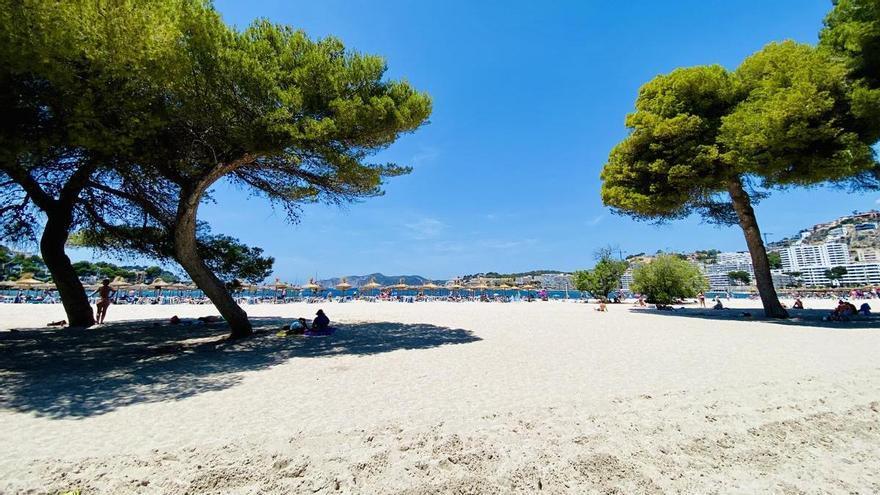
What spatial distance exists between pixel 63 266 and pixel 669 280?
29749 millimetres

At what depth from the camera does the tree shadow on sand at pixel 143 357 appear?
4.70m

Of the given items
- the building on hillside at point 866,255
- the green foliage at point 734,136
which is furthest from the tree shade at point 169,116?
the building on hillside at point 866,255

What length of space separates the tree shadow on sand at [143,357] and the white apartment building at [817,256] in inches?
5780

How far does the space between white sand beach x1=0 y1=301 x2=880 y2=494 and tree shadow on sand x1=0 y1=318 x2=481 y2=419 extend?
0.19 ft

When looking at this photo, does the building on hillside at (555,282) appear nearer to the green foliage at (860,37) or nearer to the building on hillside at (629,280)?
the building on hillside at (629,280)

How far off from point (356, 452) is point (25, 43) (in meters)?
7.01

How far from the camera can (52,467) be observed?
2.83 m

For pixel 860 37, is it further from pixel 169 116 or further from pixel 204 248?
pixel 204 248

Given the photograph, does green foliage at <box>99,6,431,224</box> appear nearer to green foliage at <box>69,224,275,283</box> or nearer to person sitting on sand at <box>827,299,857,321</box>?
green foliage at <box>69,224,275,283</box>

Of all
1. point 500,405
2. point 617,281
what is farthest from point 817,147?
point 617,281

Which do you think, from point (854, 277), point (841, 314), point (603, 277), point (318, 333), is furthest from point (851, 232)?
point (318, 333)

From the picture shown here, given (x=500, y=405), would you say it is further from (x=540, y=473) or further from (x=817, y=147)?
(x=817, y=147)

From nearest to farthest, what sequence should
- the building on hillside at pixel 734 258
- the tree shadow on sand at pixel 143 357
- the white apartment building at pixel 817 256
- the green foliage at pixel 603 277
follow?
1. the tree shadow on sand at pixel 143 357
2. the green foliage at pixel 603 277
3. the white apartment building at pixel 817 256
4. the building on hillside at pixel 734 258

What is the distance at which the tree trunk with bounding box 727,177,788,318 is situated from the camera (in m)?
14.4
